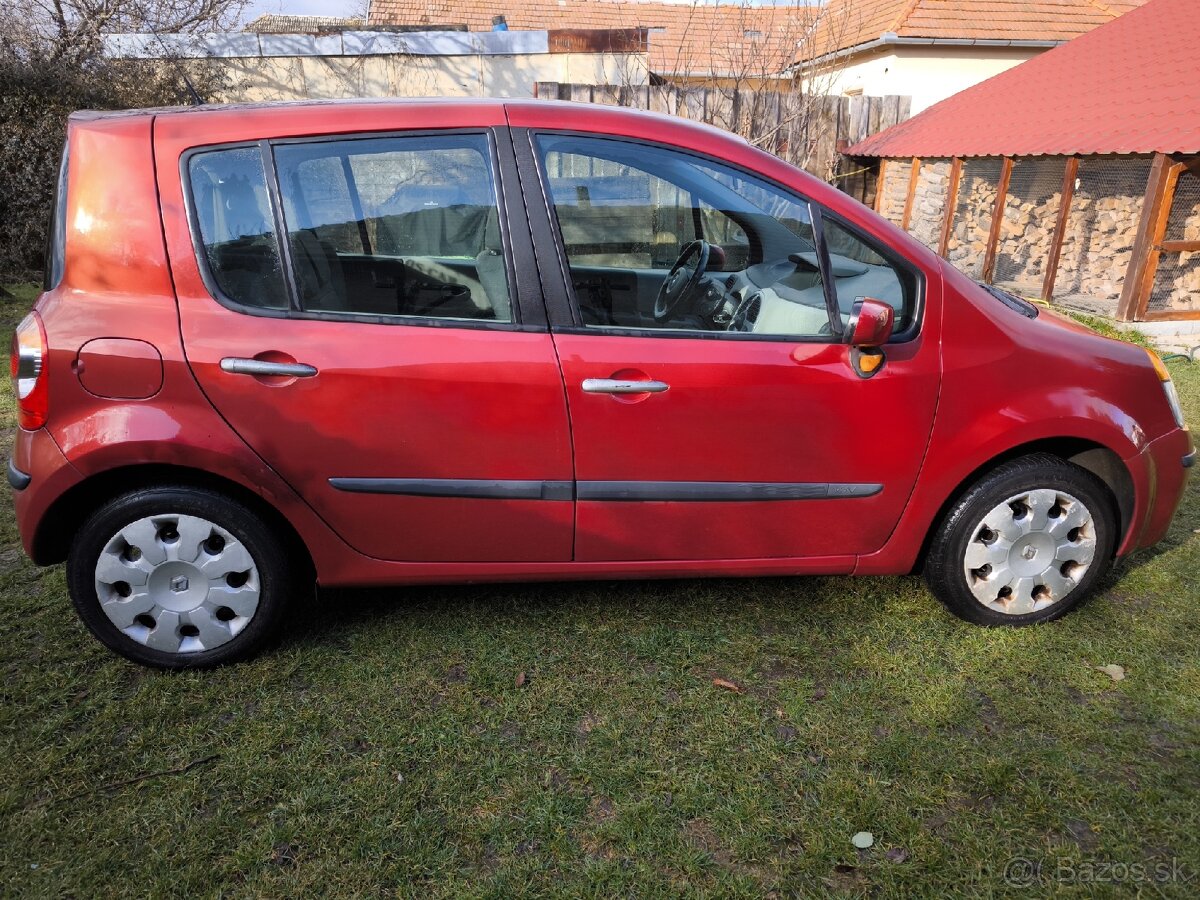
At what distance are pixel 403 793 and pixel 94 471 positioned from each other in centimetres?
136

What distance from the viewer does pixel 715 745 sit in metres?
2.45

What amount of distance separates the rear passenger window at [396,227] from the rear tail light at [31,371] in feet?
2.51

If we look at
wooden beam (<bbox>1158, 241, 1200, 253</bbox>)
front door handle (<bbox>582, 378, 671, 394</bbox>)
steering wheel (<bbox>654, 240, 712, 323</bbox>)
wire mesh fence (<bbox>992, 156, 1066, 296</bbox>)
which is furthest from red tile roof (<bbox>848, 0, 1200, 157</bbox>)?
front door handle (<bbox>582, 378, 671, 394</bbox>)

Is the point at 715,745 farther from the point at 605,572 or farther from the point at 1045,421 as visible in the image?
the point at 1045,421

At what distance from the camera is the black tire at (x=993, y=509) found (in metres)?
2.89

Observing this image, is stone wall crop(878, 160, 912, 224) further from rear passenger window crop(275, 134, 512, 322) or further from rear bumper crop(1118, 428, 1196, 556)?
rear passenger window crop(275, 134, 512, 322)

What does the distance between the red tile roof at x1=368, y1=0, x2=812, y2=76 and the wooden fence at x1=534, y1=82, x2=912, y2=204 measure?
52cm

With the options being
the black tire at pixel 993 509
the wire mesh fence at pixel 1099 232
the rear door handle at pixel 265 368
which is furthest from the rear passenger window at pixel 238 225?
the wire mesh fence at pixel 1099 232

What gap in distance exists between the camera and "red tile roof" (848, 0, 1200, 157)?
7.90 meters

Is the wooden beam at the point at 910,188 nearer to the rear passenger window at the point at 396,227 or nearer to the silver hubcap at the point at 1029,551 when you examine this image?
the silver hubcap at the point at 1029,551

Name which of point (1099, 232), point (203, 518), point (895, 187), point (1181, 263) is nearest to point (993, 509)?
point (203, 518)

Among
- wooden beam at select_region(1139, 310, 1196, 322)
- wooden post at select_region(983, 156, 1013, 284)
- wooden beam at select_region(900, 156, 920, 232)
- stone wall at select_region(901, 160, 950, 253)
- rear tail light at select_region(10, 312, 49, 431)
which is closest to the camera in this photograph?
rear tail light at select_region(10, 312, 49, 431)

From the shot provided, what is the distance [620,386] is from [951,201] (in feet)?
31.8

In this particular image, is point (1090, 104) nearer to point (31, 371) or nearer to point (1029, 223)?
point (1029, 223)
